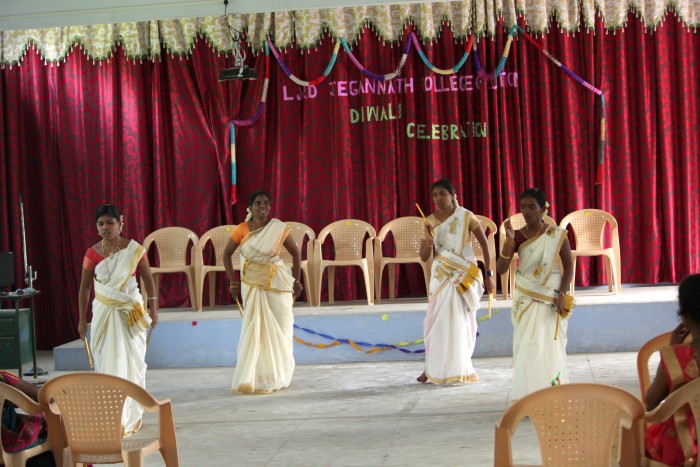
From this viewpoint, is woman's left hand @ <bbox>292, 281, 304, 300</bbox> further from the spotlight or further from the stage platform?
the spotlight

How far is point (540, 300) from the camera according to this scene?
5980 millimetres

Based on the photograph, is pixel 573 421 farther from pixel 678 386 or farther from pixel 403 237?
pixel 403 237

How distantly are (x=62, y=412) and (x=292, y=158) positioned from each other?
6843 mm

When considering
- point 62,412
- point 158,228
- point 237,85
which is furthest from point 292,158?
point 62,412

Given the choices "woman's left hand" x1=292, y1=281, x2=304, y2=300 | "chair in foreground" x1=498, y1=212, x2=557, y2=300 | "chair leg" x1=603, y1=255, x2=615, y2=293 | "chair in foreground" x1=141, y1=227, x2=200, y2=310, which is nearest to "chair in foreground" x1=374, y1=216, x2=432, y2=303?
"chair in foreground" x1=498, y1=212, x2=557, y2=300

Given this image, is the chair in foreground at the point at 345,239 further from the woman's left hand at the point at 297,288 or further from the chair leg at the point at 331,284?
the woman's left hand at the point at 297,288

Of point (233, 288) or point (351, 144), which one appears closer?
point (233, 288)

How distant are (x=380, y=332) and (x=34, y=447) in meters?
4.89

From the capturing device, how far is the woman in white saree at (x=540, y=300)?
595 centimetres

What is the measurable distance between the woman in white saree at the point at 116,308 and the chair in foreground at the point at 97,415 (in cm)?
209

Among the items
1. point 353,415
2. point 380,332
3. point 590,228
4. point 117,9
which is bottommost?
point 353,415

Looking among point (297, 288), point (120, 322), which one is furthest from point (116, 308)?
point (297, 288)

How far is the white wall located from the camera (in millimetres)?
8148

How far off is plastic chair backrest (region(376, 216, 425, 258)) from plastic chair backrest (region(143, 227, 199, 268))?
6.79 ft
